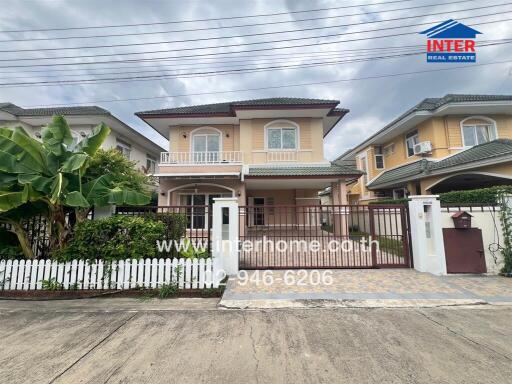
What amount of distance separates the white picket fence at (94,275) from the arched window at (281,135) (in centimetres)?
1071

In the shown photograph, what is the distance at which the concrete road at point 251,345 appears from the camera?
266 cm

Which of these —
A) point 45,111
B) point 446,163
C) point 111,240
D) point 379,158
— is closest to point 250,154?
point 111,240

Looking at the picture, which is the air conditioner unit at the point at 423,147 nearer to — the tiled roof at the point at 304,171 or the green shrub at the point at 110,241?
the tiled roof at the point at 304,171

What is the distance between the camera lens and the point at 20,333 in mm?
3695

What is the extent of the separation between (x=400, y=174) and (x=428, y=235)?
10.8m

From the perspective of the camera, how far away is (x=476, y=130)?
14.3 metres

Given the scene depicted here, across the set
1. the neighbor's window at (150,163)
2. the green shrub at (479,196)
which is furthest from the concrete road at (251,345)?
the neighbor's window at (150,163)

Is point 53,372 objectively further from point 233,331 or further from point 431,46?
point 431,46

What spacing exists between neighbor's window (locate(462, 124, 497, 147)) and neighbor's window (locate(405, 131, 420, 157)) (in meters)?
2.54

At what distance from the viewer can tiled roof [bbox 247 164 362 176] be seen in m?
12.3

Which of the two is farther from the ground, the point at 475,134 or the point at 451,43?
Result: the point at 451,43

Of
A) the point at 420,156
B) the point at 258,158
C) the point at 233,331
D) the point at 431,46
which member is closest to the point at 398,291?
the point at 233,331

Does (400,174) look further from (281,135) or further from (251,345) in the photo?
(251,345)

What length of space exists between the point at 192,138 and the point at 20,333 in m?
13.1
